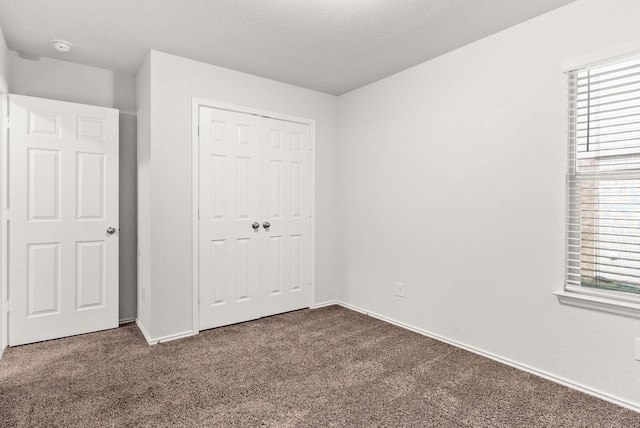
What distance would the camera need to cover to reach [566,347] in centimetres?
228

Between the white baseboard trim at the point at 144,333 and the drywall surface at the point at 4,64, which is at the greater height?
the drywall surface at the point at 4,64

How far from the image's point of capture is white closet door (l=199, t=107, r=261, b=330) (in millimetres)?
3252

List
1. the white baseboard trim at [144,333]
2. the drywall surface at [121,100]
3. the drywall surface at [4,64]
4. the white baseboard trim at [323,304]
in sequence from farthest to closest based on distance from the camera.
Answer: the white baseboard trim at [323,304], the drywall surface at [121,100], the white baseboard trim at [144,333], the drywall surface at [4,64]

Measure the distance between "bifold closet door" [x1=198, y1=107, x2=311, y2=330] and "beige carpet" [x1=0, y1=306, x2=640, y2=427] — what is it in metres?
Answer: 0.49

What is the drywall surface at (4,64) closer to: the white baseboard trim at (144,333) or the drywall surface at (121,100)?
the drywall surface at (121,100)

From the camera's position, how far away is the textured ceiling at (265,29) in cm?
229

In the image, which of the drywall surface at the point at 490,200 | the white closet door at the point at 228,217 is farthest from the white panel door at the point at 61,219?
the drywall surface at the point at 490,200

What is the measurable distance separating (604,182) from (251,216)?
276 centimetres

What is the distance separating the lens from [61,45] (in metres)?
2.84

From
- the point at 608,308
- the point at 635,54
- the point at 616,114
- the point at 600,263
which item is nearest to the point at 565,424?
the point at 608,308

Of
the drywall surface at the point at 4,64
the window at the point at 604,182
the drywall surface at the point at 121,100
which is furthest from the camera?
the drywall surface at the point at 121,100

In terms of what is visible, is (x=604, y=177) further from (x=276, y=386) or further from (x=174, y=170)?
(x=174, y=170)

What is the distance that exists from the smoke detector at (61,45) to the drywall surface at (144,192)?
1.82ft

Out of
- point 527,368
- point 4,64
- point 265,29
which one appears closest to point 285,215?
point 265,29
